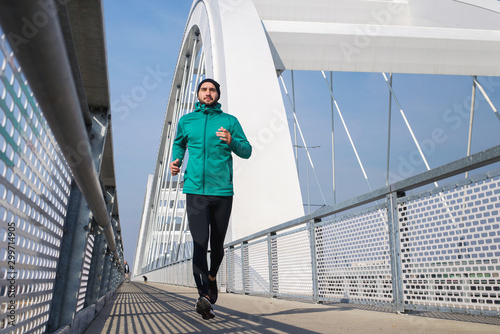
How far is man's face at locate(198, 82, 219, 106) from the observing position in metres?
3.37

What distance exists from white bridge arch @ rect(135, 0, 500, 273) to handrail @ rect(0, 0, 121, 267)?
8005mm

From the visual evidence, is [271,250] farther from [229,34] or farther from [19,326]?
[229,34]

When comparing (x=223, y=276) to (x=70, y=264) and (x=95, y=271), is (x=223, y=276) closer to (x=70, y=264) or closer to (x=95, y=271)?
(x=95, y=271)

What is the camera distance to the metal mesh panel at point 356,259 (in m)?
3.57

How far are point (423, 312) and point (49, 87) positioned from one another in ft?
10.1

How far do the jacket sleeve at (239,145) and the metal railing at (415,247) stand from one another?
1103 mm

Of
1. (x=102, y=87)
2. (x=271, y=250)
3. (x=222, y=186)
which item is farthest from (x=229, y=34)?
(x=102, y=87)

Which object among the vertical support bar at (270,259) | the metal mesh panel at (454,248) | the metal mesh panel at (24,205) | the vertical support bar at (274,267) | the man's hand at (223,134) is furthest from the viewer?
the vertical support bar at (270,259)

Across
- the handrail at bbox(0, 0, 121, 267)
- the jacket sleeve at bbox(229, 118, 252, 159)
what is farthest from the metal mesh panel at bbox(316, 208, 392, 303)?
the handrail at bbox(0, 0, 121, 267)

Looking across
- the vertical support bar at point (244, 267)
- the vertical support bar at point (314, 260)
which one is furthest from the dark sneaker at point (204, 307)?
the vertical support bar at point (244, 267)

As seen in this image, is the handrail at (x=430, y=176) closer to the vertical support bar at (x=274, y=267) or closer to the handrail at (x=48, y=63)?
the vertical support bar at (x=274, y=267)

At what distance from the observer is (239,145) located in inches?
127

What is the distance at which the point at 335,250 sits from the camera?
171 inches

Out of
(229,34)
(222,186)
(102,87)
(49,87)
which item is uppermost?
(229,34)
